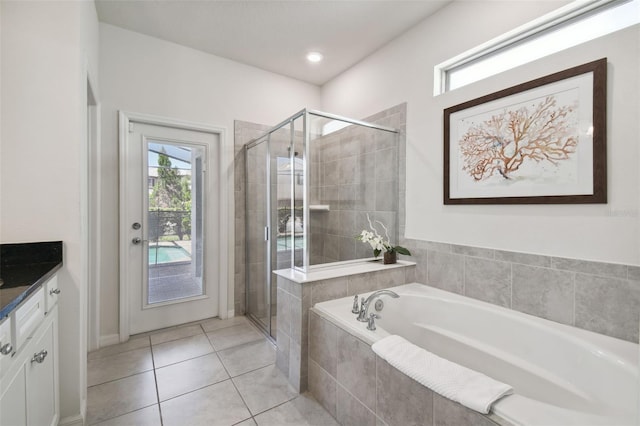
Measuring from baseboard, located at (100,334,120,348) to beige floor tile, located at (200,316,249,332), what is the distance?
2.36ft

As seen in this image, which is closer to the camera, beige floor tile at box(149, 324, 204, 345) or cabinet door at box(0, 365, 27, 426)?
cabinet door at box(0, 365, 27, 426)

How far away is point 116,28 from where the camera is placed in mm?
2535

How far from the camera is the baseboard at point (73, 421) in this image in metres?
1.48

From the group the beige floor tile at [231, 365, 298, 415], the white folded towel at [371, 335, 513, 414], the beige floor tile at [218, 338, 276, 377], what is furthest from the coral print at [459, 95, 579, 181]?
the beige floor tile at [218, 338, 276, 377]

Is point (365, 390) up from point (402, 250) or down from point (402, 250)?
down

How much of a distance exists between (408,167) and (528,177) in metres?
0.94

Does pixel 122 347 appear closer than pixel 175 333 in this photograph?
Yes

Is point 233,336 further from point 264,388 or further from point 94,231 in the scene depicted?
point 94,231

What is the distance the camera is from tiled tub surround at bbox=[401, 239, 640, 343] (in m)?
1.46

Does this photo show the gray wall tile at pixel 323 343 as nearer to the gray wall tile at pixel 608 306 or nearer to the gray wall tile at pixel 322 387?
the gray wall tile at pixel 322 387

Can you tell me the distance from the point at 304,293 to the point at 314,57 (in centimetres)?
247

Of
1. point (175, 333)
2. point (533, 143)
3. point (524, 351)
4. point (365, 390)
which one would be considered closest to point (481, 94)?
point (533, 143)

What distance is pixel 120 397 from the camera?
5.99 feet

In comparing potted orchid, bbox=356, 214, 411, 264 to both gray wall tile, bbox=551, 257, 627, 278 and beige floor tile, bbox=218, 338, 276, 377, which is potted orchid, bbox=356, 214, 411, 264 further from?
beige floor tile, bbox=218, 338, 276, 377
